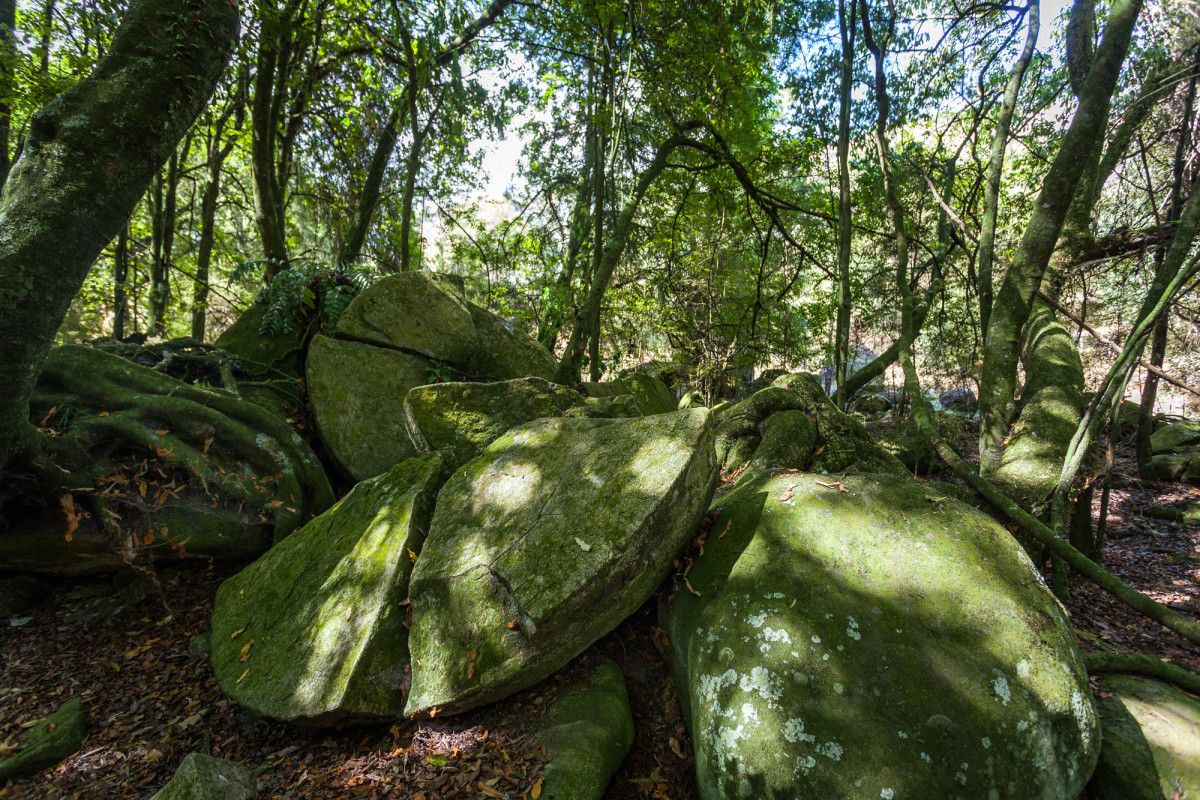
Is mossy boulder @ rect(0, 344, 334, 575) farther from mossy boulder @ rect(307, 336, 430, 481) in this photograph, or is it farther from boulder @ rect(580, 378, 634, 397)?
boulder @ rect(580, 378, 634, 397)

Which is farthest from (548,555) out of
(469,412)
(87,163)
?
(87,163)

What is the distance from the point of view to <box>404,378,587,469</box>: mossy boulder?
4.32 m

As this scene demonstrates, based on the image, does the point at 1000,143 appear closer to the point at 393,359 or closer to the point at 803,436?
the point at 803,436

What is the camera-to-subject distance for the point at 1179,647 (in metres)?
3.35

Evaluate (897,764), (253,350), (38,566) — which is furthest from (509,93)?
(897,764)

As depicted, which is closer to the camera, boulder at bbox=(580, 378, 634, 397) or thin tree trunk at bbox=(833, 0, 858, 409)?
thin tree trunk at bbox=(833, 0, 858, 409)

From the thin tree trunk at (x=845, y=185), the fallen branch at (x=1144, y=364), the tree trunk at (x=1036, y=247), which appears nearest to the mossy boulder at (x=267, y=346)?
the thin tree trunk at (x=845, y=185)

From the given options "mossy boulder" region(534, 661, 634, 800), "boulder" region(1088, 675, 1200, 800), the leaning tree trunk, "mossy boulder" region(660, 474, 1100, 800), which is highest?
the leaning tree trunk

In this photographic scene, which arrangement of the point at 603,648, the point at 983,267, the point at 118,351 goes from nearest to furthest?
the point at 603,648, the point at 983,267, the point at 118,351

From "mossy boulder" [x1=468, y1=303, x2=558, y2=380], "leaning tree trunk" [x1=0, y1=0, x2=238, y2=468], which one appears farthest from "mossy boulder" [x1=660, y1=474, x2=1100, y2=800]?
"mossy boulder" [x1=468, y1=303, x2=558, y2=380]

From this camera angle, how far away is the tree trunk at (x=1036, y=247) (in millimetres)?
3982

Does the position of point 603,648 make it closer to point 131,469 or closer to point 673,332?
point 131,469

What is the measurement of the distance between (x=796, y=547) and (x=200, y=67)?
472 centimetres

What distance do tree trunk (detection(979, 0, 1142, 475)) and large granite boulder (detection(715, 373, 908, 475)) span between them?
3.14 ft
